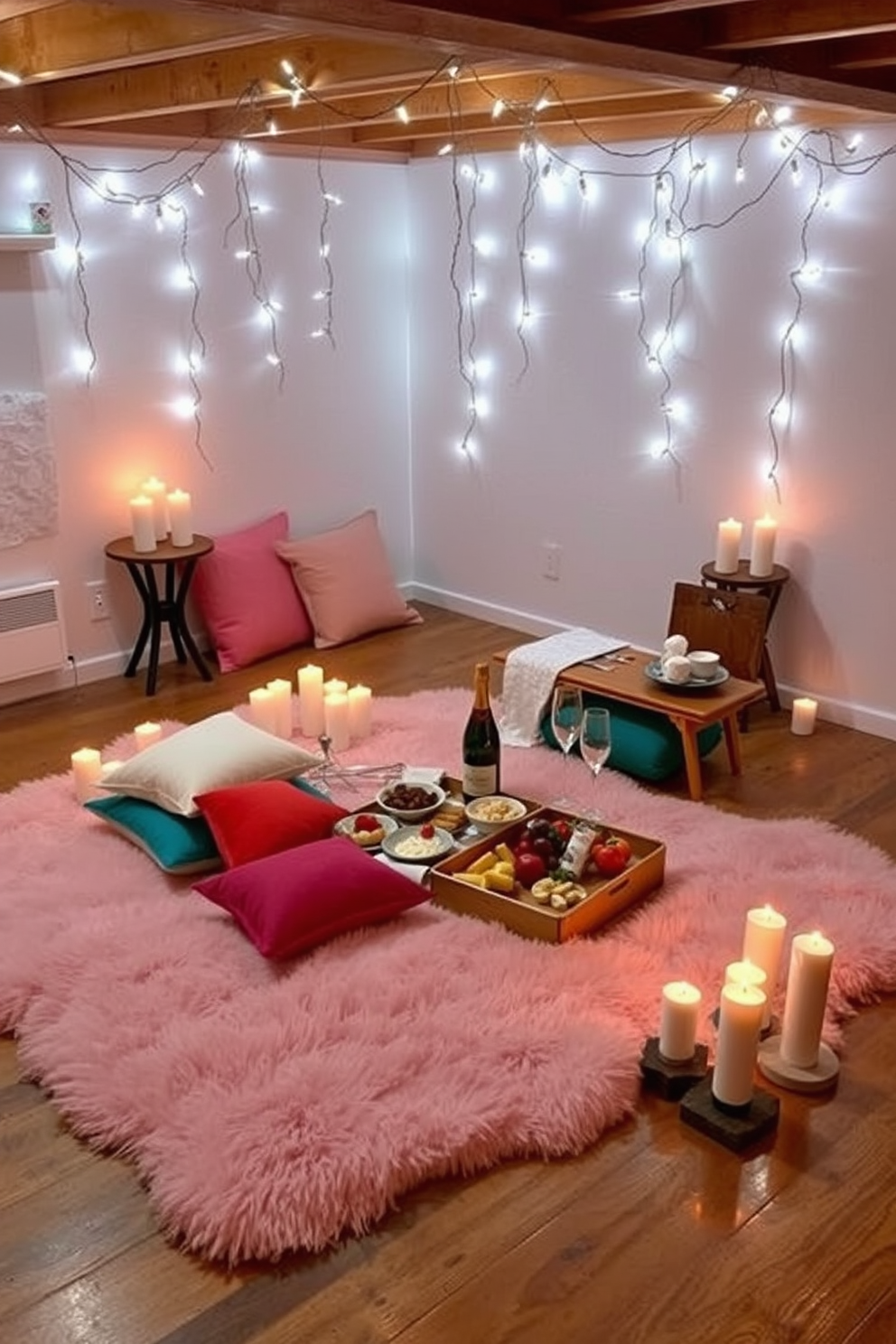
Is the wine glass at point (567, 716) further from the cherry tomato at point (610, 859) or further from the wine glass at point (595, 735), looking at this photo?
the cherry tomato at point (610, 859)

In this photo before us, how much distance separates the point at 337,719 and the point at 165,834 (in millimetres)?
871

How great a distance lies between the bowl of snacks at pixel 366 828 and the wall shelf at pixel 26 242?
2245 millimetres

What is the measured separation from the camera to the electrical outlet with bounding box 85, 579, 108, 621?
4.45 meters

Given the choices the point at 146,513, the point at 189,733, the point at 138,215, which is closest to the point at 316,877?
the point at 189,733

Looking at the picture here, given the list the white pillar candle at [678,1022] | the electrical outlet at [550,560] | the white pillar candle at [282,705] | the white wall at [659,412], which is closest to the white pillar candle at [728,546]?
the white wall at [659,412]

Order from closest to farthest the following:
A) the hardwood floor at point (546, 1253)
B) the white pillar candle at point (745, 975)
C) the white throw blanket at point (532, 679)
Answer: the hardwood floor at point (546, 1253), the white pillar candle at point (745, 975), the white throw blanket at point (532, 679)

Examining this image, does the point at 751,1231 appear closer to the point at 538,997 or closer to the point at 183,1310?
the point at 538,997

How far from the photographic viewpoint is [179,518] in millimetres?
4426

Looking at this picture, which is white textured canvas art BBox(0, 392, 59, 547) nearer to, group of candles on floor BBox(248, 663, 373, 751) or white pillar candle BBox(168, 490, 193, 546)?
white pillar candle BBox(168, 490, 193, 546)

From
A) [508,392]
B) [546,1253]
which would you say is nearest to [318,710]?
[508,392]

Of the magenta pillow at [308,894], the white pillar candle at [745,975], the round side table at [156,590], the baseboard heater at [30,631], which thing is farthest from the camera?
the round side table at [156,590]

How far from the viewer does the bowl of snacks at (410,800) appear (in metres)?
3.07

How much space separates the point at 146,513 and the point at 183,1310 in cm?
302

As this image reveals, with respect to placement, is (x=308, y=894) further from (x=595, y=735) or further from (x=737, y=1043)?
(x=737, y=1043)
